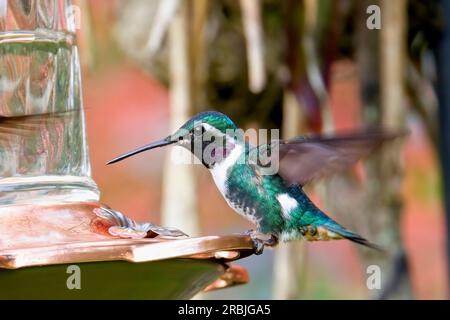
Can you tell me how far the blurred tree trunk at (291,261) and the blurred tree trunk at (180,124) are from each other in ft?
0.99

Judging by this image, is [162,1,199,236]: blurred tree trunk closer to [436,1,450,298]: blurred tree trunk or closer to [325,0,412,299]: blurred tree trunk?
[325,0,412,299]: blurred tree trunk

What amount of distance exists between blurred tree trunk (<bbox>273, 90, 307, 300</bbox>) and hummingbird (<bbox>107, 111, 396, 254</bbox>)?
0.79 m

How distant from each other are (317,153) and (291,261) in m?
1.04

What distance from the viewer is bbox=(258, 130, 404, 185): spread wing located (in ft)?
5.70

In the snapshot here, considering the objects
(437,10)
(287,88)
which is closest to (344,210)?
(287,88)

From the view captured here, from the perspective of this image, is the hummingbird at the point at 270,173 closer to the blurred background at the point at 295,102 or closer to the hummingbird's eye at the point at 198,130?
the hummingbird's eye at the point at 198,130

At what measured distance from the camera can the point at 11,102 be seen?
170 centimetres

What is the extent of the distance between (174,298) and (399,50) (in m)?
1.38

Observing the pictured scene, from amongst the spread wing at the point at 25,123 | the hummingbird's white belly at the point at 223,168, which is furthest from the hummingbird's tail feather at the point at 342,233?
the spread wing at the point at 25,123

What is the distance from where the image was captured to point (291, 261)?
2.83m

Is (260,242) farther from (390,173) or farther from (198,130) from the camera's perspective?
(390,173)

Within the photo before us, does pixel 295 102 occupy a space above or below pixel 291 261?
above

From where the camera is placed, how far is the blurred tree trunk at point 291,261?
2.76 m

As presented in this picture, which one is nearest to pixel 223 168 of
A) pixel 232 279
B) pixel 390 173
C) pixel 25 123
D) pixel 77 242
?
pixel 232 279
